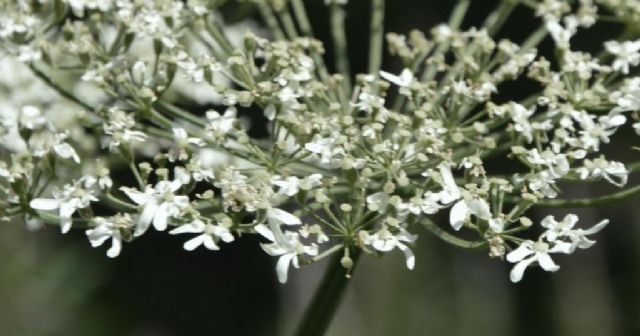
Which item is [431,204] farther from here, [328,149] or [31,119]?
[31,119]

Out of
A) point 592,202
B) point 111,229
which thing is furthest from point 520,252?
point 111,229

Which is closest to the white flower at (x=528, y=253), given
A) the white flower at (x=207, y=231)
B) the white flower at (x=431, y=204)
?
the white flower at (x=431, y=204)

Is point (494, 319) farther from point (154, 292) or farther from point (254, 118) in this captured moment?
point (154, 292)

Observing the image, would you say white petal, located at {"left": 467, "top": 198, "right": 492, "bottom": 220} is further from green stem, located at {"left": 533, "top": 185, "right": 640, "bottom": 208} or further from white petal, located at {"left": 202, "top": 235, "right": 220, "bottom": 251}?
white petal, located at {"left": 202, "top": 235, "right": 220, "bottom": 251}

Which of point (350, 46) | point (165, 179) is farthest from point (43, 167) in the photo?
point (350, 46)

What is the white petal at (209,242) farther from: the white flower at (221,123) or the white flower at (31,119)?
the white flower at (31,119)

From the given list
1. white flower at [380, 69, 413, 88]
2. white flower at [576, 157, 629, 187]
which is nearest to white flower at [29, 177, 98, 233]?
white flower at [380, 69, 413, 88]
